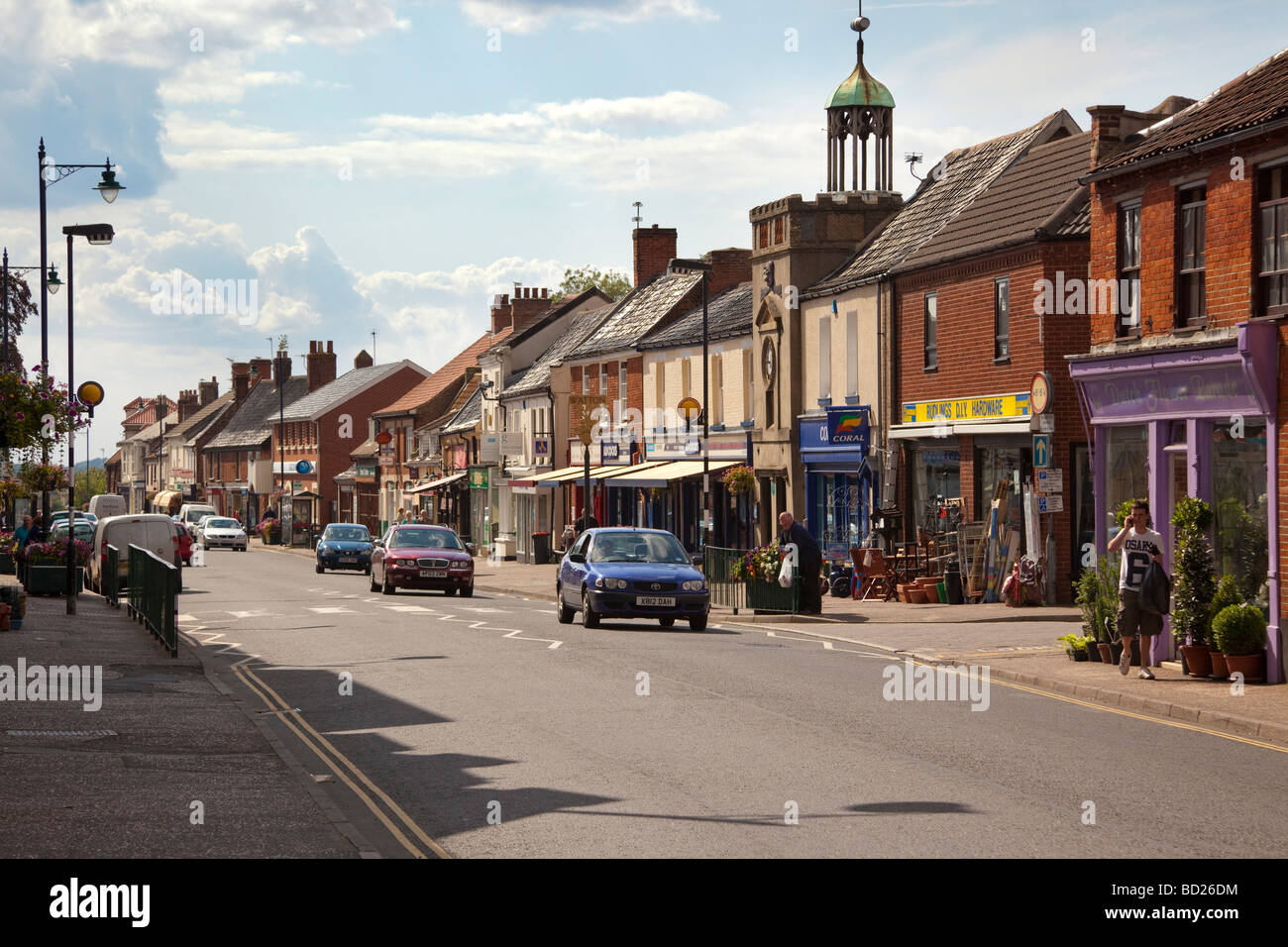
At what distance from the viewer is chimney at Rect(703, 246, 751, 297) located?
54.4 m

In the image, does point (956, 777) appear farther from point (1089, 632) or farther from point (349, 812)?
point (1089, 632)

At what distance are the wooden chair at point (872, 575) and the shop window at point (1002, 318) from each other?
5280 mm

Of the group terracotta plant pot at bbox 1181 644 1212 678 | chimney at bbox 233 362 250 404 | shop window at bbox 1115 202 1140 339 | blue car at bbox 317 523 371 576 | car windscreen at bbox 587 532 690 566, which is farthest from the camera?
chimney at bbox 233 362 250 404

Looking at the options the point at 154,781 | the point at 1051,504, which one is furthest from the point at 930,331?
the point at 154,781

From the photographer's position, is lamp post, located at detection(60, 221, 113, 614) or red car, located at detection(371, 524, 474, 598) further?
red car, located at detection(371, 524, 474, 598)

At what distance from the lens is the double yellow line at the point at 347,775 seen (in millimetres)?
8898

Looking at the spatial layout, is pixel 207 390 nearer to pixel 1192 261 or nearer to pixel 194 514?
pixel 194 514

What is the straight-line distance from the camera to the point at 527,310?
72.7 m

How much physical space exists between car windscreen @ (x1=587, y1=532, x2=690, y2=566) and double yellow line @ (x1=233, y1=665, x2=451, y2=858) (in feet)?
28.4

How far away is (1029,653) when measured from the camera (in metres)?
21.0

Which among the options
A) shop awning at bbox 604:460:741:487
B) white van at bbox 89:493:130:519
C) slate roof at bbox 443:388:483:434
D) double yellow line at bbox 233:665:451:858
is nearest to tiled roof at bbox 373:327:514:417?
slate roof at bbox 443:388:483:434

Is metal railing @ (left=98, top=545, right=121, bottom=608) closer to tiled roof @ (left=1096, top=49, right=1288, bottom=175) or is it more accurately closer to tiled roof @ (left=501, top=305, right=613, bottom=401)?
tiled roof @ (left=1096, top=49, right=1288, bottom=175)

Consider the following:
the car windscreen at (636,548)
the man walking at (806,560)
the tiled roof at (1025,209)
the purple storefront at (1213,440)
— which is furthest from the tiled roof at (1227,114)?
the car windscreen at (636,548)
